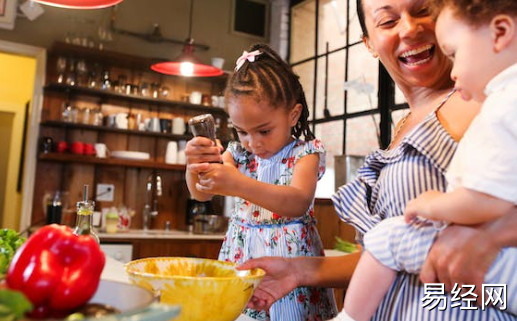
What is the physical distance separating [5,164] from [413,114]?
23.0ft

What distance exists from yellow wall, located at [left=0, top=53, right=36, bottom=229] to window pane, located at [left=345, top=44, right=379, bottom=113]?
3.98m

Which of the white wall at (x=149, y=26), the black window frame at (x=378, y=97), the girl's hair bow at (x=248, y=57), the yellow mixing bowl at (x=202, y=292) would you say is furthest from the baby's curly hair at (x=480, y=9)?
the white wall at (x=149, y=26)

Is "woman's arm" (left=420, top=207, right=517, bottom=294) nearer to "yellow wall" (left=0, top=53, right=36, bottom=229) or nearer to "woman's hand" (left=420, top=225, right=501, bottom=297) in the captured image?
"woman's hand" (left=420, top=225, right=501, bottom=297)

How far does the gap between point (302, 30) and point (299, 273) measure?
4.62m

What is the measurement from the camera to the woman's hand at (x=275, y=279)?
1.09m

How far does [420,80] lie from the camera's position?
943 millimetres

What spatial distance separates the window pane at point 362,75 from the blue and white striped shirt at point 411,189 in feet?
10.1

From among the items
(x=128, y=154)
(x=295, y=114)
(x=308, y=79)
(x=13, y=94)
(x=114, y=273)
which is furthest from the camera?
(x=13, y=94)

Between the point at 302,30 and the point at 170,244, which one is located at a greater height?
the point at 302,30

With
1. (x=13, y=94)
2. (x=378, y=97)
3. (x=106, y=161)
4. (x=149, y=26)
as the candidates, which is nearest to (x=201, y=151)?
(x=378, y=97)

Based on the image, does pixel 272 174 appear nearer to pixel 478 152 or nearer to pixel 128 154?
pixel 478 152

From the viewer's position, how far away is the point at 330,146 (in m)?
4.71

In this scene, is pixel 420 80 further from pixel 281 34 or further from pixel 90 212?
pixel 281 34

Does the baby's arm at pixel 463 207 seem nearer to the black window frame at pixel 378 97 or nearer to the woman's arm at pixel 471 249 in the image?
the woman's arm at pixel 471 249
